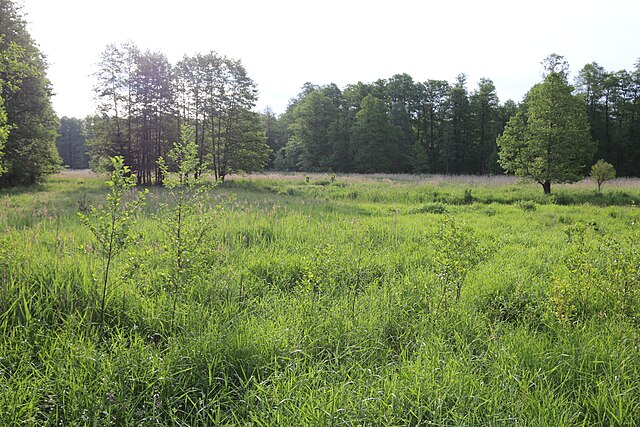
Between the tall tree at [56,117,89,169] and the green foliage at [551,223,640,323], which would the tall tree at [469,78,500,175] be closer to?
the green foliage at [551,223,640,323]

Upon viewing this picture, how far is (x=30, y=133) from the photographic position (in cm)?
1986

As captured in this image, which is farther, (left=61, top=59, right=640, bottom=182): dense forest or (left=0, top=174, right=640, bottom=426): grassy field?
(left=61, top=59, right=640, bottom=182): dense forest

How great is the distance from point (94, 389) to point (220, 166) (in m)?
28.7

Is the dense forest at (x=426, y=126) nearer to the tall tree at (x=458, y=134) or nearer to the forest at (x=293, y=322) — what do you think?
the tall tree at (x=458, y=134)

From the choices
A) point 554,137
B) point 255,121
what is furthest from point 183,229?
point 255,121

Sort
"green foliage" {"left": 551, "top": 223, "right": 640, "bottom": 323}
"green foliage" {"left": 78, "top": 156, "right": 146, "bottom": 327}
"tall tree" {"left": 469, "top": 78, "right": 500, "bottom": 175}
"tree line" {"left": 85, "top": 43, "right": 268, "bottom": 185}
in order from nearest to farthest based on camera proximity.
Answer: "green foliage" {"left": 78, "top": 156, "right": 146, "bottom": 327}, "green foliage" {"left": 551, "top": 223, "right": 640, "bottom": 323}, "tree line" {"left": 85, "top": 43, "right": 268, "bottom": 185}, "tall tree" {"left": 469, "top": 78, "right": 500, "bottom": 175}

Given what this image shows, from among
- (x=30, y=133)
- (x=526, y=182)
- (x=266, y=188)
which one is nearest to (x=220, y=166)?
(x=266, y=188)

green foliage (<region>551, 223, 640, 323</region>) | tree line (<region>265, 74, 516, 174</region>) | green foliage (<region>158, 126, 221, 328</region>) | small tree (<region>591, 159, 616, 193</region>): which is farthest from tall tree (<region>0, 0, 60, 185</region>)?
tree line (<region>265, 74, 516, 174</region>)

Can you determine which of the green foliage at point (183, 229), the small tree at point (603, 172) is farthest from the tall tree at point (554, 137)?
the green foliage at point (183, 229)

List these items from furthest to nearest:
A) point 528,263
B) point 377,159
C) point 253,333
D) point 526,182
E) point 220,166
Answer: point 377,159 < point 220,166 < point 526,182 < point 528,263 < point 253,333

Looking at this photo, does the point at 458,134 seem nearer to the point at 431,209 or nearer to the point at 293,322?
the point at 431,209

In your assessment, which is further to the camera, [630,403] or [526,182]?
[526,182]

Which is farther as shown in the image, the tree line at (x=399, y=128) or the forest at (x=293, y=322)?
the tree line at (x=399, y=128)

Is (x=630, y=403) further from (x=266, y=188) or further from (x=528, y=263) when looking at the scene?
(x=266, y=188)
